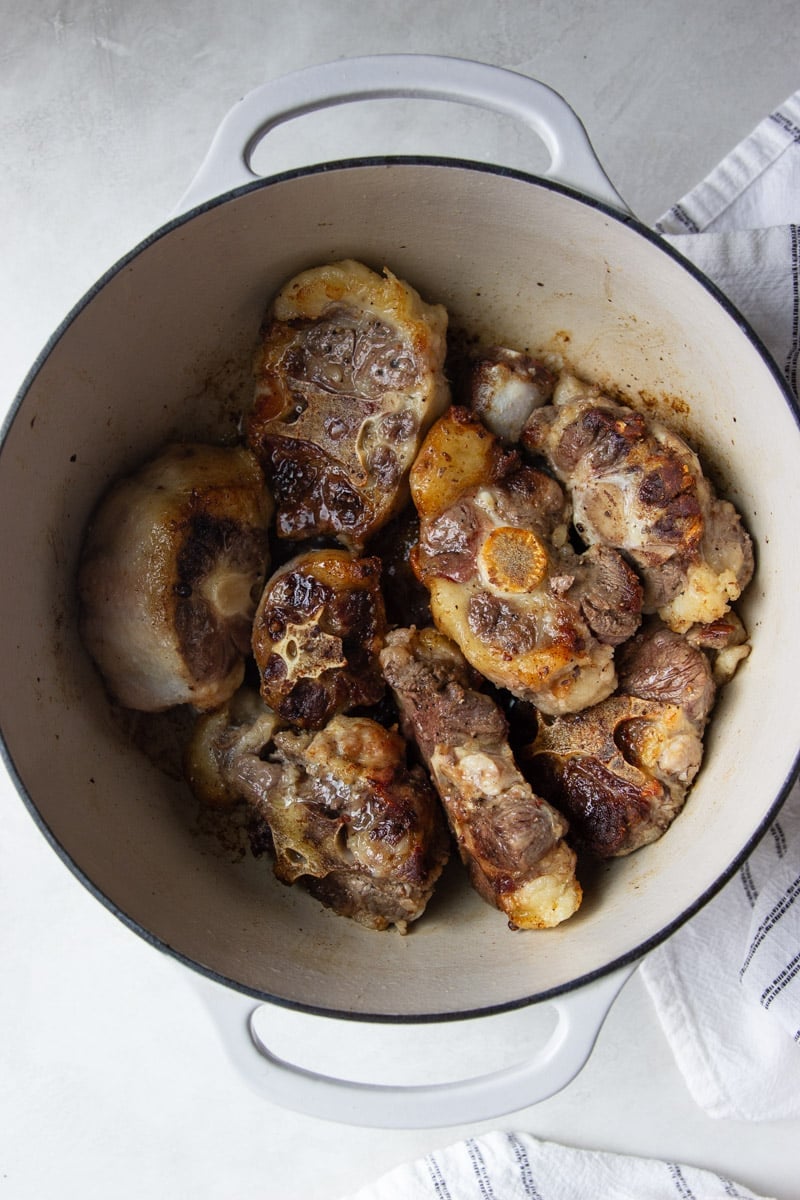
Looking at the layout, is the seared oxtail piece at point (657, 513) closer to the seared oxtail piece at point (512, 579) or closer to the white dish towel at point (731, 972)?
the seared oxtail piece at point (512, 579)

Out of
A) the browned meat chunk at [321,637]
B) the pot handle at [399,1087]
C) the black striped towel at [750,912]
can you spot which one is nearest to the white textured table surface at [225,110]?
the black striped towel at [750,912]

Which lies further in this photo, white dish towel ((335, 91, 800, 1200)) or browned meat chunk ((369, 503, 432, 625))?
white dish towel ((335, 91, 800, 1200))

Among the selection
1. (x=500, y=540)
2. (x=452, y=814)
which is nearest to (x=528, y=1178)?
(x=452, y=814)

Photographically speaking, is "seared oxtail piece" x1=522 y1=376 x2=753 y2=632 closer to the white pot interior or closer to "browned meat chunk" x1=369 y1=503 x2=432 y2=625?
the white pot interior

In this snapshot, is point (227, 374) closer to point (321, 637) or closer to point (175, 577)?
point (175, 577)

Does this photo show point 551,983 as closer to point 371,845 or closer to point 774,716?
point 371,845

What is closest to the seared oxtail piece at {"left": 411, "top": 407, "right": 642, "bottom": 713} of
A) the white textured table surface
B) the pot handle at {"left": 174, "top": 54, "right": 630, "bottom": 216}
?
the pot handle at {"left": 174, "top": 54, "right": 630, "bottom": 216}
